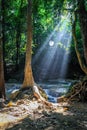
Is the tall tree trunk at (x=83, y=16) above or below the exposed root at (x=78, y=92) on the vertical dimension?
above

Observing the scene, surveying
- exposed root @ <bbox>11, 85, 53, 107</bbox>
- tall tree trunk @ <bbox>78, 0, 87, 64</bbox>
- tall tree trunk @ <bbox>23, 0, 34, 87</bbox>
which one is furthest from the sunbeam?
tall tree trunk @ <bbox>78, 0, 87, 64</bbox>

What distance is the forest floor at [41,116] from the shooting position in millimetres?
7891

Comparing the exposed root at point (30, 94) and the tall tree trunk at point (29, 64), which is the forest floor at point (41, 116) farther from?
the tall tree trunk at point (29, 64)

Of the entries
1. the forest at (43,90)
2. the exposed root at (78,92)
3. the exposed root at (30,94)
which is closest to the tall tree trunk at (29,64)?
the forest at (43,90)

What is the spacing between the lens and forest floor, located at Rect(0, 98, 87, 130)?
311 inches

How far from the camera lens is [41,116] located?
9070 millimetres

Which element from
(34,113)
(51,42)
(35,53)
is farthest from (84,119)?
(51,42)

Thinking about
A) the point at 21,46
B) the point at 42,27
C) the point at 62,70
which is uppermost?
the point at 42,27

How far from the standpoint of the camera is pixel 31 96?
1225 centimetres

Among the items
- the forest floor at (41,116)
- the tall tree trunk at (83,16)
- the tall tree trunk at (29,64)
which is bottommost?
the forest floor at (41,116)

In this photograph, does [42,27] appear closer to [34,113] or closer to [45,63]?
[45,63]

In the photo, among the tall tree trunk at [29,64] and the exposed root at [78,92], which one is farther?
the tall tree trunk at [29,64]

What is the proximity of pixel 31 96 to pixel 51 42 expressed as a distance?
2476cm

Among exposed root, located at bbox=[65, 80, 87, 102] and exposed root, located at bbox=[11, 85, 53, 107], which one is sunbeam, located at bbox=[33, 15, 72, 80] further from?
exposed root, located at bbox=[65, 80, 87, 102]
